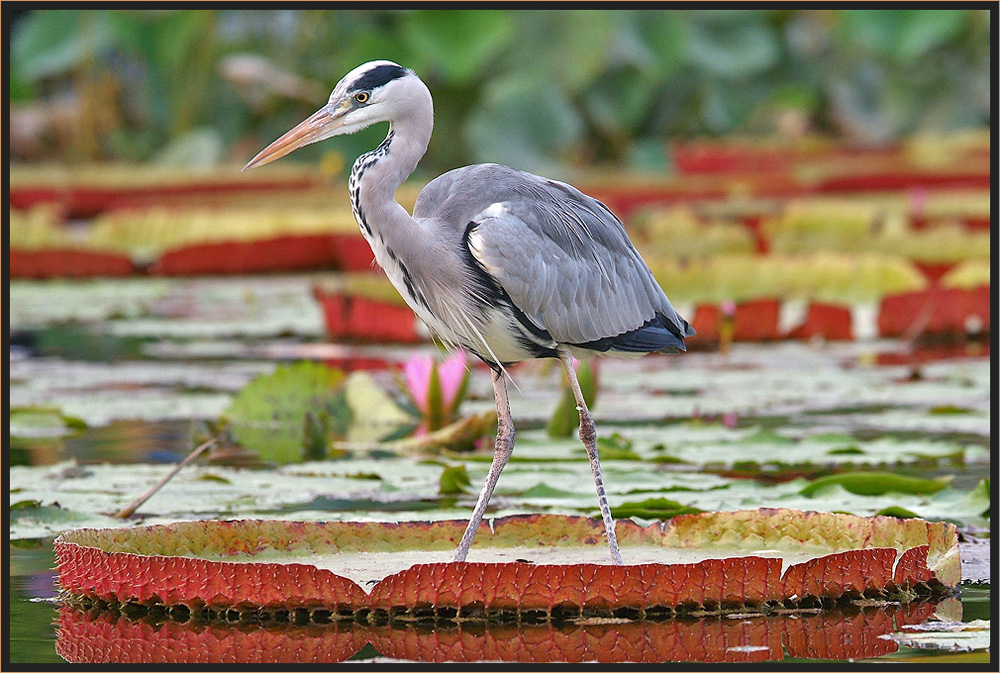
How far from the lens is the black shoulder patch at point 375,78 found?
336 centimetres

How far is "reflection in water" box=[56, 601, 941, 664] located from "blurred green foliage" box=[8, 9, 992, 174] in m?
11.5

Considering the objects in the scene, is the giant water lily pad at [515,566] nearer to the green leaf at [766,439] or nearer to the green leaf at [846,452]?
the green leaf at [846,452]

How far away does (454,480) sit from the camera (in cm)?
413

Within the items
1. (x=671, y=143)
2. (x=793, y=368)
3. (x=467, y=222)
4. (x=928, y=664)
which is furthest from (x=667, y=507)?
(x=671, y=143)

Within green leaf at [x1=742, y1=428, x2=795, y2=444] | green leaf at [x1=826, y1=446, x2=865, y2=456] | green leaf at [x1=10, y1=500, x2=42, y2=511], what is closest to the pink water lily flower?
green leaf at [x1=742, y1=428, x2=795, y2=444]

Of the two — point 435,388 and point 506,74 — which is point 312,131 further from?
point 506,74

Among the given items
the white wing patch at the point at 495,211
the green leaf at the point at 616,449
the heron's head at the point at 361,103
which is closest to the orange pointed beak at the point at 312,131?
the heron's head at the point at 361,103

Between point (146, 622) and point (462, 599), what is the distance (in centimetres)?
61

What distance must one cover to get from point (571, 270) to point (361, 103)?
588 mm

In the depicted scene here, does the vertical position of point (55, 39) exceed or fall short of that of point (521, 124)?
it exceeds it

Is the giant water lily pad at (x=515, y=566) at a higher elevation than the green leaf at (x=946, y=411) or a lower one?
lower

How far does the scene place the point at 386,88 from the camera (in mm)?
3363

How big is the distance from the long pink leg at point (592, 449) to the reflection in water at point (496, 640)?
326 millimetres

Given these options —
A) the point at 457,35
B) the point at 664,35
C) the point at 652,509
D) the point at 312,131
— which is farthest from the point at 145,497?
the point at 664,35
